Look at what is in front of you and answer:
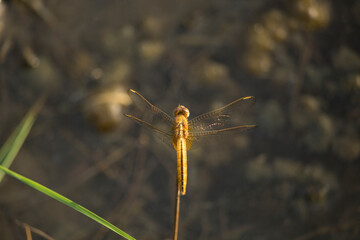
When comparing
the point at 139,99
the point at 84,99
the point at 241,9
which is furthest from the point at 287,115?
the point at 84,99

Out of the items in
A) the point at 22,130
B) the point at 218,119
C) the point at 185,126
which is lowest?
the point at 185,126

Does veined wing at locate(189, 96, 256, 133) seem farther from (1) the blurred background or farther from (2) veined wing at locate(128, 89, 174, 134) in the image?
(1) the blurred background

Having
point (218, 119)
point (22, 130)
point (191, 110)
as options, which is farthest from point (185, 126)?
point (22, 130)

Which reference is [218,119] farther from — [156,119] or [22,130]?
Result: [22,130]

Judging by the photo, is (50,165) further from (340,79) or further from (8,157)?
(340,79)

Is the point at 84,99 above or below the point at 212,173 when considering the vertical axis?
above

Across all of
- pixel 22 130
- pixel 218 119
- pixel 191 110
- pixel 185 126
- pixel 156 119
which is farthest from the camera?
pixel 191 110

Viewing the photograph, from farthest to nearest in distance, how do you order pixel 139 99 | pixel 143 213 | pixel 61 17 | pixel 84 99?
pixel 61 17
pixel 84 99
pixel 143 213
pixel 139 99
